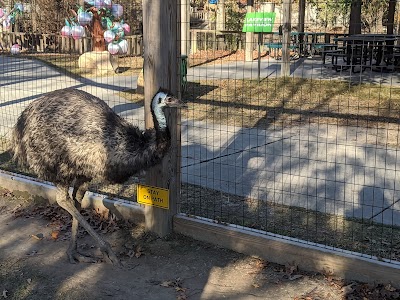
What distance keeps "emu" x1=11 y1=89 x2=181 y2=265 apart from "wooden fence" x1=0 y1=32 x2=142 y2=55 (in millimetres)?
7164

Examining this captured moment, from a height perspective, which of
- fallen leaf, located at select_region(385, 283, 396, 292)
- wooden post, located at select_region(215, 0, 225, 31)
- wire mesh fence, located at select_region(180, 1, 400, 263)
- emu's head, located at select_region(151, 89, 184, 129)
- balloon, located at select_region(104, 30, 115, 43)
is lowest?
fallen leaf, located at select_region(385, 283, 396, 292)

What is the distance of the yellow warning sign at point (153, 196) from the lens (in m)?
4.65

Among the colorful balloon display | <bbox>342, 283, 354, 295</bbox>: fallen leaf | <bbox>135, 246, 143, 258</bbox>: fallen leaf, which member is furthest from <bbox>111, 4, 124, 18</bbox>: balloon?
<bbox>342, 283, 354, 295</bbox>: fallen leaf

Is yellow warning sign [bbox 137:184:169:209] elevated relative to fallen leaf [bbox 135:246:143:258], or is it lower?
elevated

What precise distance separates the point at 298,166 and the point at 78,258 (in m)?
3.28

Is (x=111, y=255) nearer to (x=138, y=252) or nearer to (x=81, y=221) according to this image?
(x=138, y=252)

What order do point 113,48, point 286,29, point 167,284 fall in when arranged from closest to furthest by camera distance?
point 167,284 < point 286,29 < point 113,48

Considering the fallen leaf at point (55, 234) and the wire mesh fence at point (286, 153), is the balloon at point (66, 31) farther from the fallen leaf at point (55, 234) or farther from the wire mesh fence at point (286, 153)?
the fallen leaf at point (55, 234)

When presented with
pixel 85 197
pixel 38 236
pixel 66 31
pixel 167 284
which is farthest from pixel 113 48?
pixel 167 284

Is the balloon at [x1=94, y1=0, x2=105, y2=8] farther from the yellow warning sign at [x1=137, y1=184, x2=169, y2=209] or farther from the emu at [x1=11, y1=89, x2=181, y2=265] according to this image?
the yellow warning sign at [x1=137, y1=184, x2=169, y2=209]

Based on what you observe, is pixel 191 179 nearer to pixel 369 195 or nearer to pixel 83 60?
pixel 369 195

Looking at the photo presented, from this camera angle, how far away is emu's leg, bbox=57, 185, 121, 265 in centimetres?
434

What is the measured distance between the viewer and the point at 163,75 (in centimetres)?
453

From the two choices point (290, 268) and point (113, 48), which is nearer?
point (290, 268)
